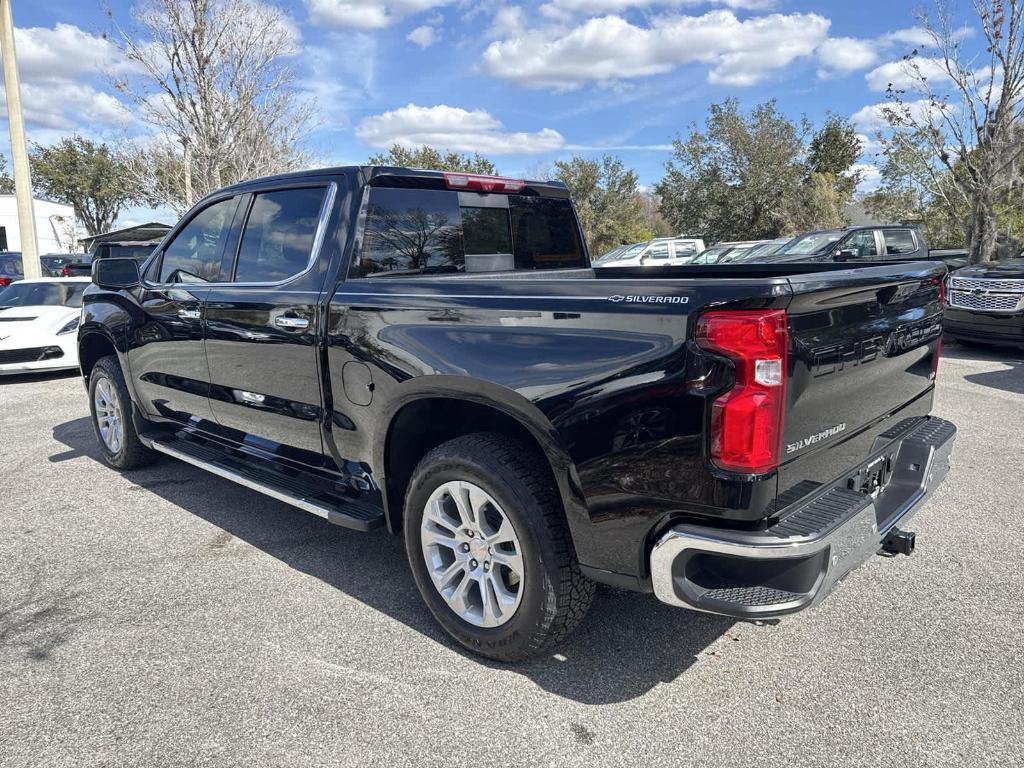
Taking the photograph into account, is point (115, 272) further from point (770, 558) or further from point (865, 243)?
point (865, 243)

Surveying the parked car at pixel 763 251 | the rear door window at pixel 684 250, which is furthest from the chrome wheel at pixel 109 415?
the rear door window at pixel 684 250

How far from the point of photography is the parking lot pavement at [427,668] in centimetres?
234

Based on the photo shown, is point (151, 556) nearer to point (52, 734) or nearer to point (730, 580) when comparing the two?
point (52, 734)

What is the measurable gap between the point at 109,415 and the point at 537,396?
4.23 meters

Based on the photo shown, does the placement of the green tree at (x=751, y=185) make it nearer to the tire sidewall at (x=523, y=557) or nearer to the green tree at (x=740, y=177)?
the green tree at (x=740, y=177)

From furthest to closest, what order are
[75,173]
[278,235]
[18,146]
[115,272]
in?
[75,173], [18,146], [115,272], [278,235]

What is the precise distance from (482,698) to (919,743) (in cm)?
145

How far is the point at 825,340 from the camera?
2.26m

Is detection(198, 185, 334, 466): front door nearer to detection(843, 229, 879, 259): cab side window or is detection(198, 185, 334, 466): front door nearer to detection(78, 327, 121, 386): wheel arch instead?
detection(78, 327, 121, 386): wheel arch

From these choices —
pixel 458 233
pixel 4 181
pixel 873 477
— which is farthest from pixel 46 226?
pixel 873 477

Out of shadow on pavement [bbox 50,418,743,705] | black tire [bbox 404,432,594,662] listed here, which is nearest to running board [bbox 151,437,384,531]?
shadow on pavement [bbox 50,418,743,705]

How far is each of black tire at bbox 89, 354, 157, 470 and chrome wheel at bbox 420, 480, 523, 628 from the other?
313 cm

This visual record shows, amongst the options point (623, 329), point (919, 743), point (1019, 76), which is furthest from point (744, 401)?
point (1019, 76)

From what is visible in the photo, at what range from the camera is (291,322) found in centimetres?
333
